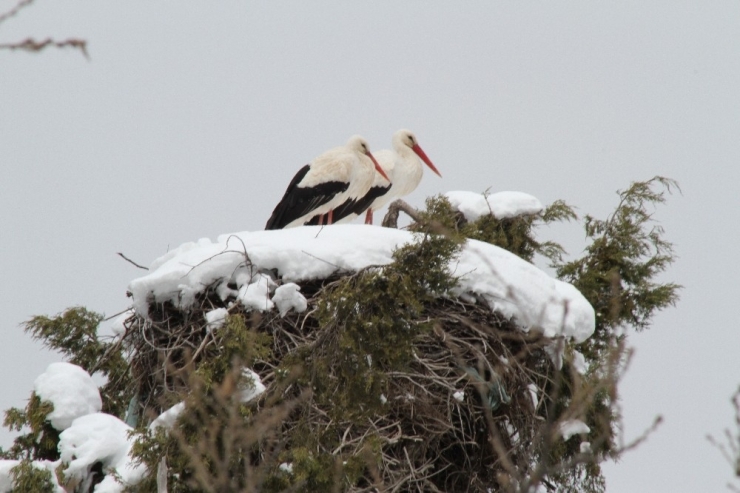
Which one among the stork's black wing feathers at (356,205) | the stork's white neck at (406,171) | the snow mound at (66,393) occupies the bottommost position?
the snow mound at (66,393)

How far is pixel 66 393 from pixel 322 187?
11.5 ft

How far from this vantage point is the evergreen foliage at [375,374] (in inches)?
191

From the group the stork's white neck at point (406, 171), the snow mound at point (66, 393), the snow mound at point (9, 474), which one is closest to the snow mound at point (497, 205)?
the stork's white neck at point (406, 171)

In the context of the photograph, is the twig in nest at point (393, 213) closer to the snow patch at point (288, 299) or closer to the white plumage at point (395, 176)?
the white plumage at point (395, 176)

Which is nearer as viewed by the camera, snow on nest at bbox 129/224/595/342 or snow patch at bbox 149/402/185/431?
snow patch at bbox 149/402/185/431

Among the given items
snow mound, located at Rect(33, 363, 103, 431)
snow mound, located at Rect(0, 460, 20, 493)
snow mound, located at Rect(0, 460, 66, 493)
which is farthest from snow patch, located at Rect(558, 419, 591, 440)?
snow mound, located at Rect(0, 460, 20, 493)

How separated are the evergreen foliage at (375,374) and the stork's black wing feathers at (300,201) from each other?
1.78 m

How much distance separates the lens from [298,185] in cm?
859

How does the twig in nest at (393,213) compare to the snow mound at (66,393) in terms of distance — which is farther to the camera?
the twig in nest at (393,213)

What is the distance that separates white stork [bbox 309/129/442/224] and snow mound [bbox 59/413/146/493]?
403 centimetres

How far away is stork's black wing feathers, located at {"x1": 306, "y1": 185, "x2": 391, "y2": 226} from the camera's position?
8.97 m

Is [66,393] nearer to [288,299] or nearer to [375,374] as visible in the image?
[288,299]

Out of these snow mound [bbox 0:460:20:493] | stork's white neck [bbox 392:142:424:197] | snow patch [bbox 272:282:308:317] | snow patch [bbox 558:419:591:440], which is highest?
snow patch [bbox 272:282:308:317]

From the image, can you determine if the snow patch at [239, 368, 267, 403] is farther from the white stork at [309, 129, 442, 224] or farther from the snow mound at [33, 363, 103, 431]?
the white stork at [309, 129, 442, 224]
